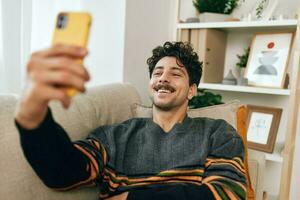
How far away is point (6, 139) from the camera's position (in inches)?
39.1

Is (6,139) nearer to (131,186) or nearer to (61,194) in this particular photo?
(61,194)

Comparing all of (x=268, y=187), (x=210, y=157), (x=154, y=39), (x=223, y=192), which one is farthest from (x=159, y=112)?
(x=268, y=187)

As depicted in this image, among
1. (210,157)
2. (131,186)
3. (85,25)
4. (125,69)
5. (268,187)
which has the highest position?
(85,25)

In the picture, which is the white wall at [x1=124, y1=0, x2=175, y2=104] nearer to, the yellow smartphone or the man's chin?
the man's chin

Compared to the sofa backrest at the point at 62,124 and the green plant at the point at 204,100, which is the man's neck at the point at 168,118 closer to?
the sofa backrest at the point at 62,124

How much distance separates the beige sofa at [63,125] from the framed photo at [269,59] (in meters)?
0.65

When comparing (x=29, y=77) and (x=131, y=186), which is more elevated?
(x=29, y=77)

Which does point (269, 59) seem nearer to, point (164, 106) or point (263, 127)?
point (263, 127)

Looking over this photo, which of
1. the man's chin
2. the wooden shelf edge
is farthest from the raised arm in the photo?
the wooden shelf edge

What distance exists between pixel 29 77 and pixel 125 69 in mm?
1297

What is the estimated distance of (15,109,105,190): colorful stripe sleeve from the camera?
83 centimetres

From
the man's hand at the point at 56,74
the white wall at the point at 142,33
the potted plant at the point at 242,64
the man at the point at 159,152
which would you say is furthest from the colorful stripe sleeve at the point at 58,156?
the potted plant at the point at 242,64

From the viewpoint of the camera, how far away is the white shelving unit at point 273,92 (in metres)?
1.75

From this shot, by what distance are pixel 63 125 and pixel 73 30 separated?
65 centimetres
